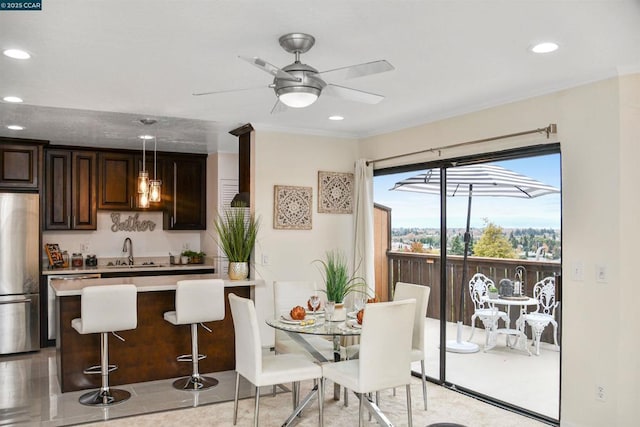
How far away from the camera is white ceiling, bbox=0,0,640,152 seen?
256cm

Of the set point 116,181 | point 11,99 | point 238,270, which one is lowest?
point 238,270

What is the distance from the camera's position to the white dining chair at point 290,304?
14.6 ft

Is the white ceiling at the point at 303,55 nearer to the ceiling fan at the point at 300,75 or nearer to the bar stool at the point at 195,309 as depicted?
the ceiling fan at the point at 300,75

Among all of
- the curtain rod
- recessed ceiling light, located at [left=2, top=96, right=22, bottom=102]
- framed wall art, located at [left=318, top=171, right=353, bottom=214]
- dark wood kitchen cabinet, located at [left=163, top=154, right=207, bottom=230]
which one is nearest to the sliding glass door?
the curtain rod

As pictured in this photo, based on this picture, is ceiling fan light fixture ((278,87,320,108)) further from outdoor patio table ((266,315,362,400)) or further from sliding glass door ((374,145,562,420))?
sliding glass door ((374,145,562,420))

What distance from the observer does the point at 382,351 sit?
11.2 ft

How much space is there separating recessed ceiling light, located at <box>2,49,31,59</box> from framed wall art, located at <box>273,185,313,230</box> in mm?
2849

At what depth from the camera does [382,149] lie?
5.75 metres

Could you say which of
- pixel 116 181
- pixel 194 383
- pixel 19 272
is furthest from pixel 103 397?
pixel 116 181

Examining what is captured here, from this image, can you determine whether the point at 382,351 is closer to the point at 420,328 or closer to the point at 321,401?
the point at 321,401

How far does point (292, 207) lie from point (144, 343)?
2.04 metres

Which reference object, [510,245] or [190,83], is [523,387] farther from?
[190,83]

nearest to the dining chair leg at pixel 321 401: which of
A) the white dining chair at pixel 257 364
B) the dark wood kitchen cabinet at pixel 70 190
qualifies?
the white dining chair at pixel 257 364

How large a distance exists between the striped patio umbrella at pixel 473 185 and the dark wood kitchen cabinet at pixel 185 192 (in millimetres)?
3611
